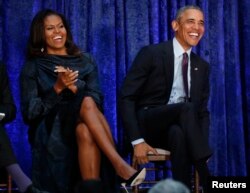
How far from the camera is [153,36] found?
415 cm

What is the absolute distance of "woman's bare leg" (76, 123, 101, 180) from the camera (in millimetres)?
2834

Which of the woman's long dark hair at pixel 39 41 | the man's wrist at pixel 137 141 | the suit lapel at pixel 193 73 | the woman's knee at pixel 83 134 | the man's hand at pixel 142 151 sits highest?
the woman's long dark hair at pixel 39 41

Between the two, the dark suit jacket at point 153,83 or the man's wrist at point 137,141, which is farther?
the dark suit jacket at point 153,83

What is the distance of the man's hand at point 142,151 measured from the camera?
3023 mm

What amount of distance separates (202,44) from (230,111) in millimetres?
542

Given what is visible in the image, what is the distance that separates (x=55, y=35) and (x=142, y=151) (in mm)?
895

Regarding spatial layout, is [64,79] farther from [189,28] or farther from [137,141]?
[189,28]

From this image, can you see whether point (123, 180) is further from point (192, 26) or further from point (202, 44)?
point (202, 44)

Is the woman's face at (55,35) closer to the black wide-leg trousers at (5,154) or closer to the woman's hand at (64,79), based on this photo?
the woman's hand at (64,79)

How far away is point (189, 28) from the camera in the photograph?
3.32 m

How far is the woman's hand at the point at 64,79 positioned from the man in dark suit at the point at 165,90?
334mm

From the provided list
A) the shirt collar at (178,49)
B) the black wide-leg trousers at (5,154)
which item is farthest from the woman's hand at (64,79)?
the shirt collar at (178,49)

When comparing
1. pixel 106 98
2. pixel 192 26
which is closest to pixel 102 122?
pixel 192 26

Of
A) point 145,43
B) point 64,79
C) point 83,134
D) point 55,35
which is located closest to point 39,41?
point 55,35
